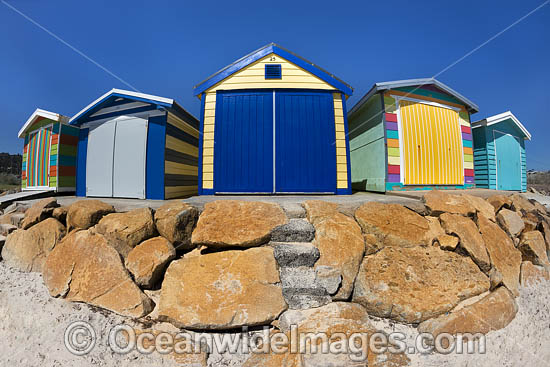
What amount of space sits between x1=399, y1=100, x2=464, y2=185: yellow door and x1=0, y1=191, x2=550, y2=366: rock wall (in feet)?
7.73

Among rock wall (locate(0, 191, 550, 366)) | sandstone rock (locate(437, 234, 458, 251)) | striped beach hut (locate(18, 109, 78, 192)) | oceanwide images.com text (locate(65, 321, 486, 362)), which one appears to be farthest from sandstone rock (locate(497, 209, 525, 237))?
striped beach hut (locate(18, 109, 78, 192))

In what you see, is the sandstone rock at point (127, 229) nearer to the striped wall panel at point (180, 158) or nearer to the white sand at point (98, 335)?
the white sand at point (98, 335)

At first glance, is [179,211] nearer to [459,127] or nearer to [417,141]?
[417,141]

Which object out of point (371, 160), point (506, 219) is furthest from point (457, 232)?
point (371, 160)

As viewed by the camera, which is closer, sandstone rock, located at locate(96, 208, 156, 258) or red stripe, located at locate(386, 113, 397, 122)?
sandstone rock, located at locate(96, 208, 156, 258)

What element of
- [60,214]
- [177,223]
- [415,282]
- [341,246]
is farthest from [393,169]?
[60,214]

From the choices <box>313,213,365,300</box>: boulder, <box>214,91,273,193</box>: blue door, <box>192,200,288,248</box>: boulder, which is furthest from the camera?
<box>214,91,273,193</box>: blue door

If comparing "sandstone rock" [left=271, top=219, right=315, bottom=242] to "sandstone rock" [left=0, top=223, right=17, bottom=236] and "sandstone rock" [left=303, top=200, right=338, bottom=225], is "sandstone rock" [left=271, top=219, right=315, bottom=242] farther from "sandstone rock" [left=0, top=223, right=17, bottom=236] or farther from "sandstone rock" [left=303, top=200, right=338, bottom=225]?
"sandstone rock" [left=0, top=223, right=17, bottom=236]

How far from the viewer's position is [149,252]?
2.60 m

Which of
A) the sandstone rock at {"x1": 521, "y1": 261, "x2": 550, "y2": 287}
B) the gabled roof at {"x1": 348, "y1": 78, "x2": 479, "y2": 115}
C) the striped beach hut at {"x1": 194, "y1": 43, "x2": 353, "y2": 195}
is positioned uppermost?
the gabled roof at {"x1": 348, "y1": 78, "x2": 479, "y2": 115}

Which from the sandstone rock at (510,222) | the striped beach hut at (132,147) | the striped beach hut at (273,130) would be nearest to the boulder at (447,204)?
the sandstone rock at (510,222)

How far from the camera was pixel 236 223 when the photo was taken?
2711 mm

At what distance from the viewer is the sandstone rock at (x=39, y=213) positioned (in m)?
3.32

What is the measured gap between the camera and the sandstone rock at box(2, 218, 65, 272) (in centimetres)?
293
